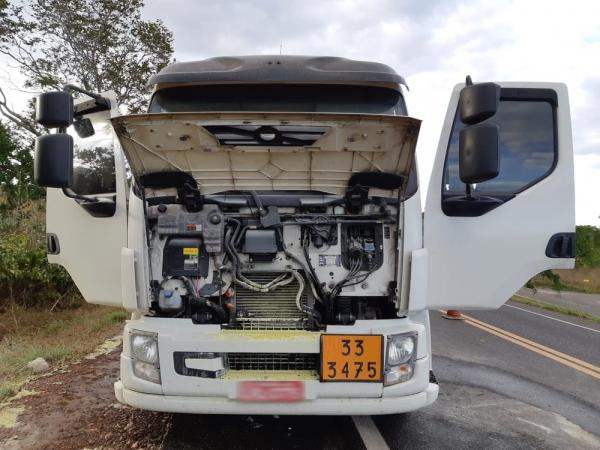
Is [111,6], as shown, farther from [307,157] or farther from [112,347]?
[307,157]

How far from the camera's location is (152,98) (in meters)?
3.68

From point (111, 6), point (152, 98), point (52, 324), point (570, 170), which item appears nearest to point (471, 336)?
point (570, 170)

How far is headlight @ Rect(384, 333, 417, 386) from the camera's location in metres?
2.93

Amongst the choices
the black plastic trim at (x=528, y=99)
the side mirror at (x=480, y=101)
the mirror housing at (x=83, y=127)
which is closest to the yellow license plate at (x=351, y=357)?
the black plastic trim at (x=528, y=99)

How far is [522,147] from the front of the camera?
3.38 metres

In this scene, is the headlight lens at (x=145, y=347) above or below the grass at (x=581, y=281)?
above

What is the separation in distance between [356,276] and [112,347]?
13.6 feet

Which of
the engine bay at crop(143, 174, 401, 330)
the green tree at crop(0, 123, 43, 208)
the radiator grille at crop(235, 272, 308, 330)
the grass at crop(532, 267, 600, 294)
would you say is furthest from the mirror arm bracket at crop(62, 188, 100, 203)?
the grass at crop(532, 267, 600, 294)

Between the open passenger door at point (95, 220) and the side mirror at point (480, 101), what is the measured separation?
2.27 m

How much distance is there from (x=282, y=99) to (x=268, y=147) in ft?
2.63

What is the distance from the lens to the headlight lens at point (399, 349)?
2.94 meters

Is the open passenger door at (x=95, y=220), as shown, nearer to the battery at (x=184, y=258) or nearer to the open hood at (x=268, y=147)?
the battery at (x=184, y=258)

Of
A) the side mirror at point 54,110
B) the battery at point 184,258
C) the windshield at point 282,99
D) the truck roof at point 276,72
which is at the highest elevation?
the truck roof at point 276,72

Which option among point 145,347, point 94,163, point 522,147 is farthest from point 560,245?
point 94,163
